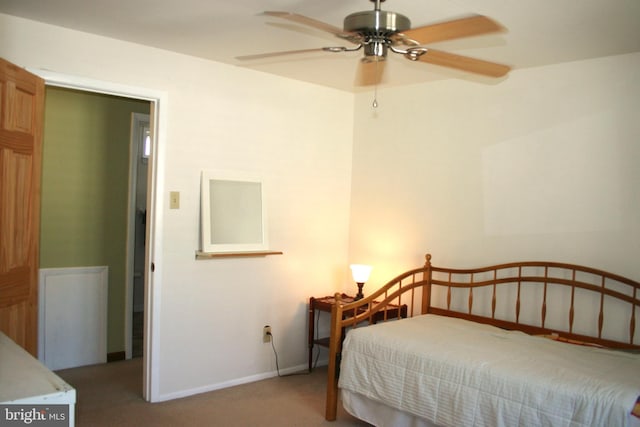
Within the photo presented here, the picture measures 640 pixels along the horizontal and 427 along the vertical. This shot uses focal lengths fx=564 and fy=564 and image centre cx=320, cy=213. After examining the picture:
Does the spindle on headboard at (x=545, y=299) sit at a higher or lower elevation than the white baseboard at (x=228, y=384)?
higher

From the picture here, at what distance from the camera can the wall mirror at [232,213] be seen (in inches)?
139

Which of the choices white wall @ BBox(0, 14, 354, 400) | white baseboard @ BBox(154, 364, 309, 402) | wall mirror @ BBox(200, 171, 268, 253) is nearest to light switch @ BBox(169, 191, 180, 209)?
Answer: white wall @ BBox(0, 14, 354, 400)

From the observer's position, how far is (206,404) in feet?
11.1

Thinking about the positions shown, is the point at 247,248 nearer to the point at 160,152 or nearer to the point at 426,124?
the point at 160,152

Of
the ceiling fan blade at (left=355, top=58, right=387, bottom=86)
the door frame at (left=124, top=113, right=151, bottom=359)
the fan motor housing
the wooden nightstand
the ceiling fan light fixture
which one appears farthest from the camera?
the door frame at (left=124, top=113, right=151, bottom=359)

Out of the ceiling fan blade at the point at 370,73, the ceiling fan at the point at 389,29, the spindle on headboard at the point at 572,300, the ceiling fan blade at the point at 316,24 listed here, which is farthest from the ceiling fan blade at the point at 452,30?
the spindle on headboard at the point at 572,300

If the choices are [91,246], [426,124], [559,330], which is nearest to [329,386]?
[559,330]

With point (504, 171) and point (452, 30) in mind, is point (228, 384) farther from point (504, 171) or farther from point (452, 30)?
point (452, 30)

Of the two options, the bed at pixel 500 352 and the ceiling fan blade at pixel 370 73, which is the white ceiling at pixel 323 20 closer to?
the ceiling fan blade at pixel 370 73

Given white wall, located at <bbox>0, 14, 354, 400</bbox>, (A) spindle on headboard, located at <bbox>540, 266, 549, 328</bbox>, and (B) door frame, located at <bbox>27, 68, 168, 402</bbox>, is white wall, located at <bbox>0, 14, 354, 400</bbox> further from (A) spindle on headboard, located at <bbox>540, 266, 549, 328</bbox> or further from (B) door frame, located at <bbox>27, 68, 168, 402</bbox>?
(A) spindle on headboard, located at <bbox>540, 266, 549, 328</bbox>

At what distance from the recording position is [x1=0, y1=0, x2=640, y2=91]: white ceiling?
2389 millimetres

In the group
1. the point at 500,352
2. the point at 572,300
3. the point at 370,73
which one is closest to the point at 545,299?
the point at 572,300

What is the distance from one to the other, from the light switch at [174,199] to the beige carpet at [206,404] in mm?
1176

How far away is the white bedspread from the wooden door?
166cm
